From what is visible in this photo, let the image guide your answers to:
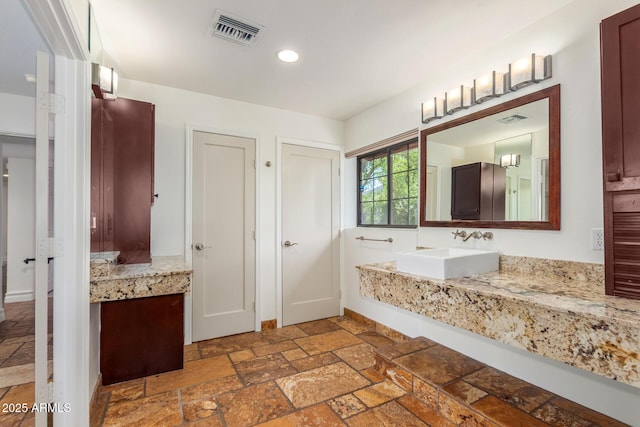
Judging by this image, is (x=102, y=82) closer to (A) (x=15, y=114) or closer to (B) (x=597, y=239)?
(A) (x=15, y=114)

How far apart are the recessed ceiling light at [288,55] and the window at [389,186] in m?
1.36

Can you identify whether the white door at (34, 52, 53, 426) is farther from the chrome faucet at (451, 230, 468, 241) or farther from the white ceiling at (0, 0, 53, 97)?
the chrome faucet at (451, 230, 468, 241)

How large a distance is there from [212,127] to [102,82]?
131 cm

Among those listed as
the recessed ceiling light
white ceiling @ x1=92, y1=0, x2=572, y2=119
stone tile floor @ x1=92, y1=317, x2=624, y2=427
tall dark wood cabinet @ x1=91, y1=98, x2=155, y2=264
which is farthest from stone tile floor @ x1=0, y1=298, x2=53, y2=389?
the recessed ceiling light

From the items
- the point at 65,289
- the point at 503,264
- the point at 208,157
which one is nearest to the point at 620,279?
the point at 503,264

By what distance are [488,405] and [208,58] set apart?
2.97 m

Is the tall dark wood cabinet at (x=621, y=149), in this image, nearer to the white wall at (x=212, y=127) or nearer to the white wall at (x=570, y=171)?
the white wall at (x=570, y=171)

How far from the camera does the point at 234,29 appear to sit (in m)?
1.99

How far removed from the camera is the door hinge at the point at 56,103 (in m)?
1.45

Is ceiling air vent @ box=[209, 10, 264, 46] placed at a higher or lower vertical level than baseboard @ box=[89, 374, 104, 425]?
higher

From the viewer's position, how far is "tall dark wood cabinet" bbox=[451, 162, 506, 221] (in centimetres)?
212

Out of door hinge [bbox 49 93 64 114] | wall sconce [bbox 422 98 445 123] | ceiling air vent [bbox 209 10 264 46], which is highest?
ceiling air vent [bbox 209 10 264 46]

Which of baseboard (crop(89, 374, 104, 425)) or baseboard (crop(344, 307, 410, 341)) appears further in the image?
baseboard (crop(344, 307, 410, 341))

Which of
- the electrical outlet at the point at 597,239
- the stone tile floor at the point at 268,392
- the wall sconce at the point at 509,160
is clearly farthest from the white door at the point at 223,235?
the electrical outlet at the point at 597,239
